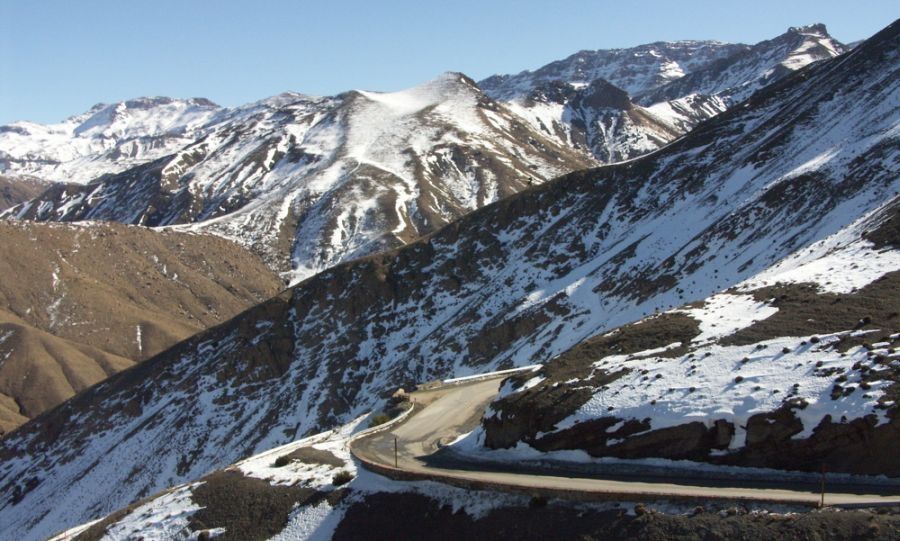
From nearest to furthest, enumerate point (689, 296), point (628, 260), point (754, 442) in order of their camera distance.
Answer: point (754, 442) < point (689, 296) < point (628, 260)

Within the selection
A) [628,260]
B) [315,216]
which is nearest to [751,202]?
[628,260]

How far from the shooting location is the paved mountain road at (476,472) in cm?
2139

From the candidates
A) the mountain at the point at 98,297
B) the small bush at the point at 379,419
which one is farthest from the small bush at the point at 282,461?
the mountain at the point at 98,297

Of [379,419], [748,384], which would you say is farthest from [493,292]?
[748,384]

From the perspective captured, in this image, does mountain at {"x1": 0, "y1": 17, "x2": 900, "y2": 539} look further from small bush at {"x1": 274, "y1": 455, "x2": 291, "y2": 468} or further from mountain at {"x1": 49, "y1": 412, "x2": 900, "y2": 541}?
mountain at {"x1": 49, "y1": 412, "x2": 900, "y2": 541}

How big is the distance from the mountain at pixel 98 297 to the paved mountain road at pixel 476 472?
10641 cm

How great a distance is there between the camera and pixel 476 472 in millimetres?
29547

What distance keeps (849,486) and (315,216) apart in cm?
17110

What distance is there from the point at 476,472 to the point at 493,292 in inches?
2271

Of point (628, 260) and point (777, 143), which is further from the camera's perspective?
Result: point (777, 143)

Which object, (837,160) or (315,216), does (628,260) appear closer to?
(837,160)

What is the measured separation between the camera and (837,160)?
68.1 meters

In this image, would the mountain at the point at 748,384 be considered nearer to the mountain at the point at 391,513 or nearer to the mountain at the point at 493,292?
the mountain at the point at 391,513

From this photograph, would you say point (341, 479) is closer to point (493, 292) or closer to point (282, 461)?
point (282, 461)
